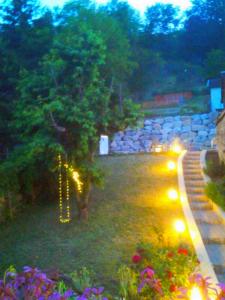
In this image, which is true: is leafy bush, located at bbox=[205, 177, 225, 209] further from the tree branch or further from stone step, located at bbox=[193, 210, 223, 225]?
the tree branch

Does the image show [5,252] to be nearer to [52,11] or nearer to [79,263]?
[79,263]

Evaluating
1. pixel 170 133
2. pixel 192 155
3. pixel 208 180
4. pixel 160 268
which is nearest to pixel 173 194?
pixel 208 180

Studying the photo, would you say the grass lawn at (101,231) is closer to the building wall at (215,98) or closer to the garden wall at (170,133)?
the garden wall at (170,133)

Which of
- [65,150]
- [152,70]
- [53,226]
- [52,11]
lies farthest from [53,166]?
[152,70]

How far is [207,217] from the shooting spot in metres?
7.54

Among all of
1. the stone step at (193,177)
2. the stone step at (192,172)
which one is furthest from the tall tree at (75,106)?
the stone step at (192,172)

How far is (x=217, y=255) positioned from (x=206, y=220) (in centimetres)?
159

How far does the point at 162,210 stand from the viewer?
26.7ft

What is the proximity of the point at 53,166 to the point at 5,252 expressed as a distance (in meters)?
2.03

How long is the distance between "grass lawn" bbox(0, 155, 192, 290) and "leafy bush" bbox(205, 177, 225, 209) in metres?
0.79

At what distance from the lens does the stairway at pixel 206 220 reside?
18.6 feet

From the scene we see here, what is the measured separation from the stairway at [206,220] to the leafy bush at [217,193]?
0.78ft

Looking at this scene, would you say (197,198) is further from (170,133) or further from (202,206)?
(170,133)

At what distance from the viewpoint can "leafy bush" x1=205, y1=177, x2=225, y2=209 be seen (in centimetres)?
766
